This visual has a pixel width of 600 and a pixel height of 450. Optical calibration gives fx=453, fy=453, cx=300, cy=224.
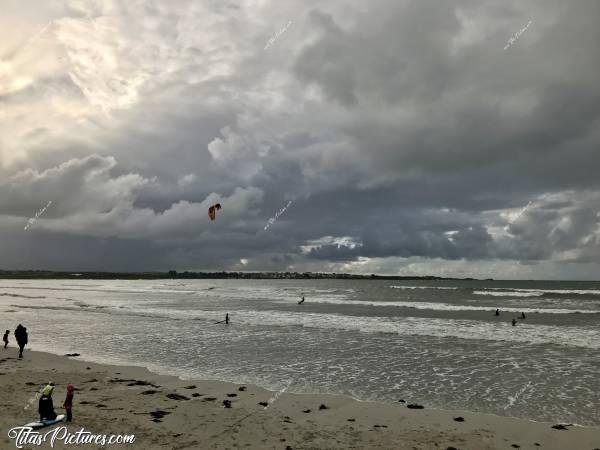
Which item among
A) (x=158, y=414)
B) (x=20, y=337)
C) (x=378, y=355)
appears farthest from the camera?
(x=378, y=355)

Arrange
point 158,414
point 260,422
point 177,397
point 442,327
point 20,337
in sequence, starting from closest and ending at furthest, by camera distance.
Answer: point 260,422, point 158,414, point 177,397, point 20,337, point 442,327

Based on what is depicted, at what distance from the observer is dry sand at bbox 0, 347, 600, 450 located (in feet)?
Result: 43.4

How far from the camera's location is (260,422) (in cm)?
1490

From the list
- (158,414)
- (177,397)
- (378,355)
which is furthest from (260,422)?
(378,355)

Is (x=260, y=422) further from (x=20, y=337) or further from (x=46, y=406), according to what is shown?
(x=20, y=337)

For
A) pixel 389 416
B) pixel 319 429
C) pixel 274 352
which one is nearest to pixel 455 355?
pixel 274 352

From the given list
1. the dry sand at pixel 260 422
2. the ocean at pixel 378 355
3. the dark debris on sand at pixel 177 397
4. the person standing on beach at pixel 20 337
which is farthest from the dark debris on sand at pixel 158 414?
the person standing on beach at pixel 20 337

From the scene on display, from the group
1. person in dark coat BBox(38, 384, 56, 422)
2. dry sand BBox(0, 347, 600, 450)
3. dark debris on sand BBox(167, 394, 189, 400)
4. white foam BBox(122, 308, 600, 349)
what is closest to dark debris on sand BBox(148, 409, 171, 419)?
dry sand BBox(0, 347, 600, 450)

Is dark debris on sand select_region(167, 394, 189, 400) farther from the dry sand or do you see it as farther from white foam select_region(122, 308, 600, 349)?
white foam select_region(122, 308, 600, 349)

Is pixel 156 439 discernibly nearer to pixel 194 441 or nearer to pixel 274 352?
pixel 194 441

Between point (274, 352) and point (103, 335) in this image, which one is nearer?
point (274, 352)

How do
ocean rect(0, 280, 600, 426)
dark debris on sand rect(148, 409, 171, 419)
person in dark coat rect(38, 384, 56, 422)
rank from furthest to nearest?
1. ocean rect(0, 280, 600, 426)
2. dark debris on sand rect(148, 409, 171, 419)
3. person in dark coat rect(38, 384, 56, 422)

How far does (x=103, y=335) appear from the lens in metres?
36.1

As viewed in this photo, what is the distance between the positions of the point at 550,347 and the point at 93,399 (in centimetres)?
2924
